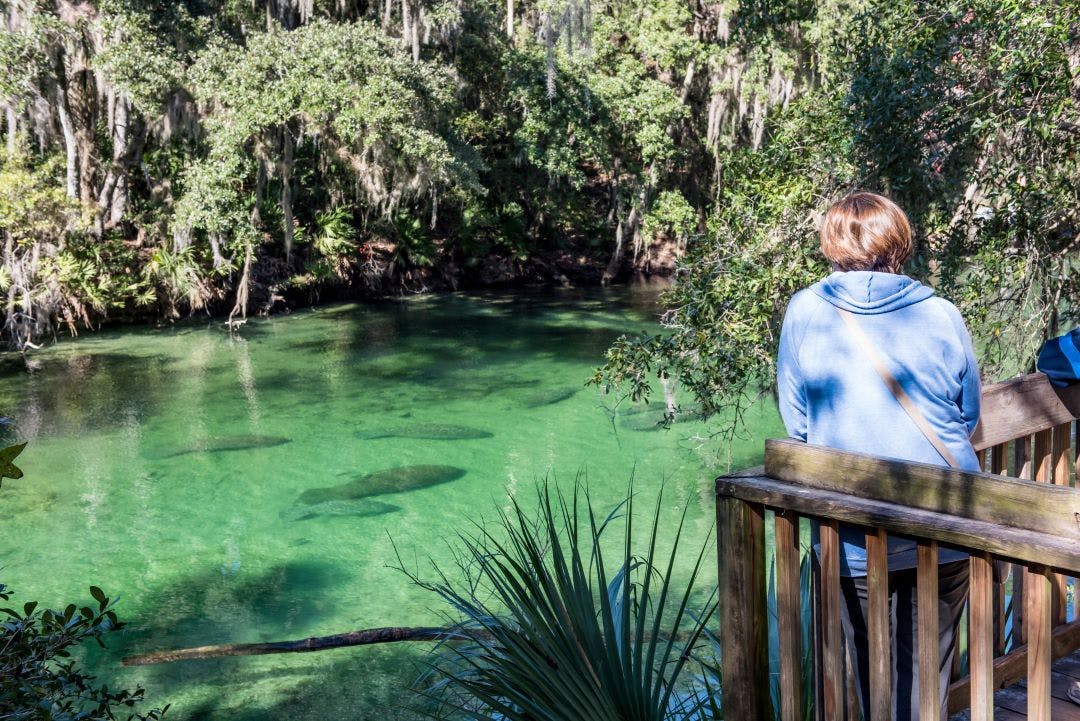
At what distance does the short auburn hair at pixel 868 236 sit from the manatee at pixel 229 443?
9826 mm

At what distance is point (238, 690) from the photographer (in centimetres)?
576

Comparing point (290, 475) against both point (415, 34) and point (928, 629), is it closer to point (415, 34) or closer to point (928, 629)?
point (928, 629)

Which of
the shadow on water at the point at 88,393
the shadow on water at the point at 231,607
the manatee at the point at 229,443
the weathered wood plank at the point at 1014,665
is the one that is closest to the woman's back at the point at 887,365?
the weathered wood plank at the point at 1014,665

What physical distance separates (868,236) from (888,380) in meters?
0.33

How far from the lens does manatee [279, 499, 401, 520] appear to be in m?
8.91

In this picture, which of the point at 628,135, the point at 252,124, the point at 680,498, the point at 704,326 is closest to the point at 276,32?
the point at 252,124

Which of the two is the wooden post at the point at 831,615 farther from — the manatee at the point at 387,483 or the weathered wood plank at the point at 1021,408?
the manatee at the point at 387,483

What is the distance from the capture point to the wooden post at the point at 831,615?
71.6 inches

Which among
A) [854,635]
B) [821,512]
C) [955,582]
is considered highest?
[821,512]

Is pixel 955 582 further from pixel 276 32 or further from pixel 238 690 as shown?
pixel 276 32

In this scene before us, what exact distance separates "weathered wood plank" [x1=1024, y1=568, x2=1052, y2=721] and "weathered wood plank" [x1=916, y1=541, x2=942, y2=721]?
153 mm

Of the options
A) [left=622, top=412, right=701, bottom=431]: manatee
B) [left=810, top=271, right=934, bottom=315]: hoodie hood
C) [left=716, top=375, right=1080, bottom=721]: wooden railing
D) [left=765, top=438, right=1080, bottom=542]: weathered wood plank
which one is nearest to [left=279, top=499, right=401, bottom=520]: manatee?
[left=622, top=412, right=701, bottom=431]: manatee

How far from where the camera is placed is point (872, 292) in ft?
6.75

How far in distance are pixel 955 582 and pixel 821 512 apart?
0.46m
